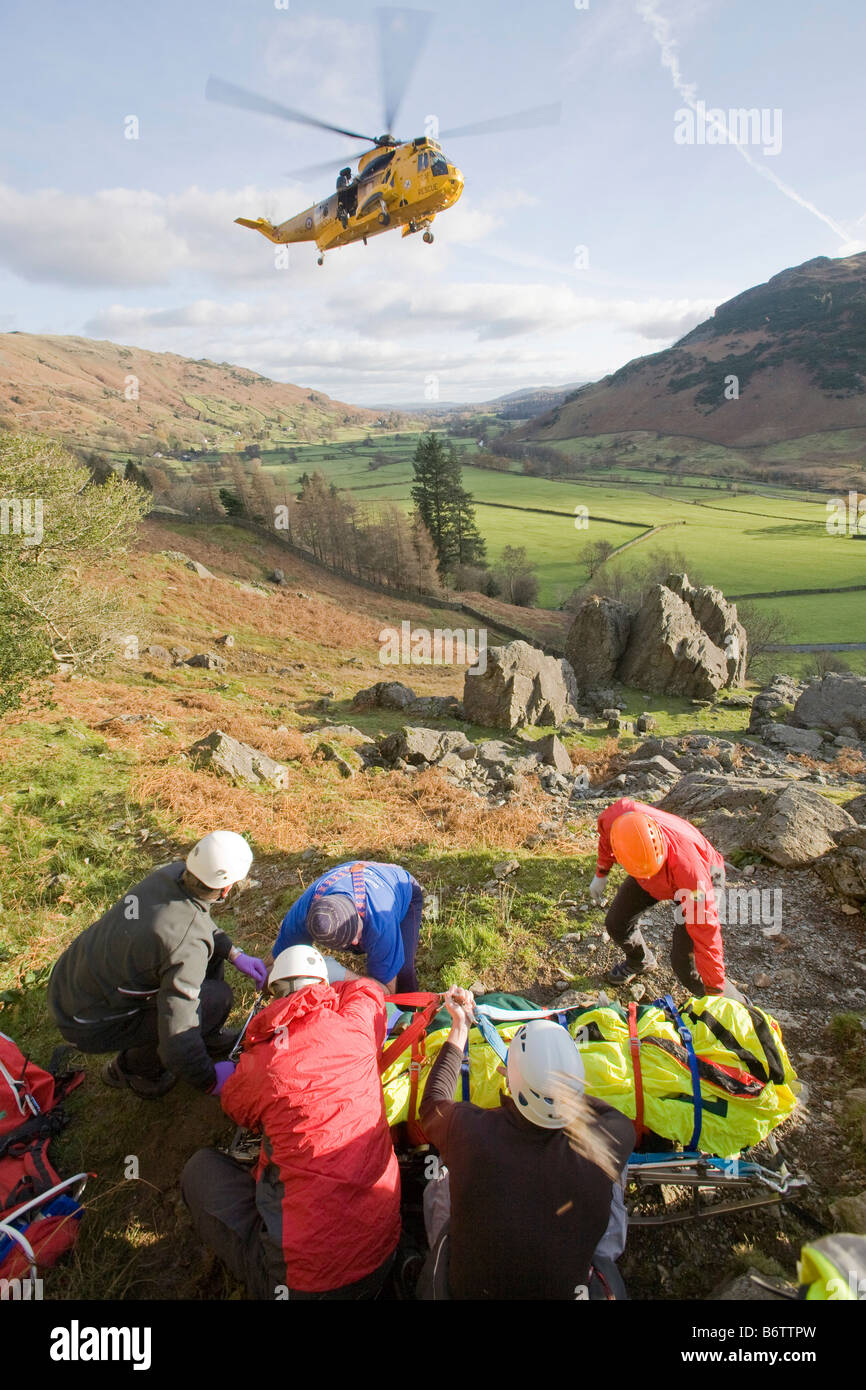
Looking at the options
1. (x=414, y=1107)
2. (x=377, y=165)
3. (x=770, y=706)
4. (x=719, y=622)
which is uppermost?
(x=377, y=165)

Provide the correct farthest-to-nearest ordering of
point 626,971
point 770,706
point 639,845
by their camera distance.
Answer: point 770,706
point 626,971
point 639,845

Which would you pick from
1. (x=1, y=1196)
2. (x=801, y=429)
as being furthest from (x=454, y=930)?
(x=801, y=429)

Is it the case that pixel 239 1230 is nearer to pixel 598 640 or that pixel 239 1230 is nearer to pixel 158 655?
pixel 158 655

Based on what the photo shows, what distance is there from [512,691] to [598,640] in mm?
10467

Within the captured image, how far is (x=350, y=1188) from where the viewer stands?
279 centimetres

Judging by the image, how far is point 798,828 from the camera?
7473mm

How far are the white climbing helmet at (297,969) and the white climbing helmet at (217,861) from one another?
0.62 m

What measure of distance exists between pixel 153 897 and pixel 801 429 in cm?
15678

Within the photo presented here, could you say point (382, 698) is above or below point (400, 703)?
above

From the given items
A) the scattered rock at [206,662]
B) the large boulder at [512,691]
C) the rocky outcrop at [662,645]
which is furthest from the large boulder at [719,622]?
the scattered rock at [206,662]

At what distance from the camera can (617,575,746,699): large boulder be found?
26906 millimetres

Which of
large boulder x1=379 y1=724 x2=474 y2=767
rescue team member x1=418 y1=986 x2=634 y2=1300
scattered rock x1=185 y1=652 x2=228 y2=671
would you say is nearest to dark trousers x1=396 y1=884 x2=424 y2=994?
rescue team member x1=418 y1=986 x2=634 y2=1300

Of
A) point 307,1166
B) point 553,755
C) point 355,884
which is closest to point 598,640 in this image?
point 553,755
